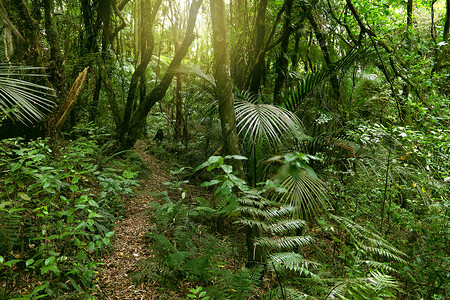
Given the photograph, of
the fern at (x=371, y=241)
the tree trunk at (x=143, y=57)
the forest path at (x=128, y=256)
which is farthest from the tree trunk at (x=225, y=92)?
the tree trunk at (x=143, y=57)

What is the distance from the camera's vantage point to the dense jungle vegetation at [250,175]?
2.28 meters

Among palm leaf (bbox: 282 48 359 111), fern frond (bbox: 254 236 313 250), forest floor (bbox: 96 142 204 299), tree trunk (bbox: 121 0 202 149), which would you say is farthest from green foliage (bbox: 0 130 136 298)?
tree trunk (bbox: 121 0 202 149)

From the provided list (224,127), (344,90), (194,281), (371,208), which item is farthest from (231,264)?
(344,90)

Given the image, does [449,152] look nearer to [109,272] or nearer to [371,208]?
[371,208]

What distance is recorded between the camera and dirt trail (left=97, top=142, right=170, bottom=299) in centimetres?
269

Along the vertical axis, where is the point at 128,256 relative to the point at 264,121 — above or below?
below

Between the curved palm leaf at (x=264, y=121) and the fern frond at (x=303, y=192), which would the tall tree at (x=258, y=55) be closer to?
the curved palm leaf at (x=264, y=121)

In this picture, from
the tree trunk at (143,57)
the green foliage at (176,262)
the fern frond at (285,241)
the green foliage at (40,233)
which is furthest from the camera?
the tree trunk at (143,57)

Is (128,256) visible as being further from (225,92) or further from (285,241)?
(225,92)

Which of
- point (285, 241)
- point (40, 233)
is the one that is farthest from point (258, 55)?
point (40, 233)

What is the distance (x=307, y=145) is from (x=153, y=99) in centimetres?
321

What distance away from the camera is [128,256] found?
3.24 meters

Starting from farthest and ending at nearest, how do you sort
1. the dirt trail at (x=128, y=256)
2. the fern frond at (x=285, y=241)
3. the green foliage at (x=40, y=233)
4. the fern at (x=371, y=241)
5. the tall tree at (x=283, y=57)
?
the tall tree at (x=283, y=57) < the dirt trail at (x=128, y=256) < the fern frond at (x=285, y=241) < the fern at (x=371, y=241) < the green foliage at (x=40, y=233)

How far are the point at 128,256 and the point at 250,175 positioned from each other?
1.79 m
